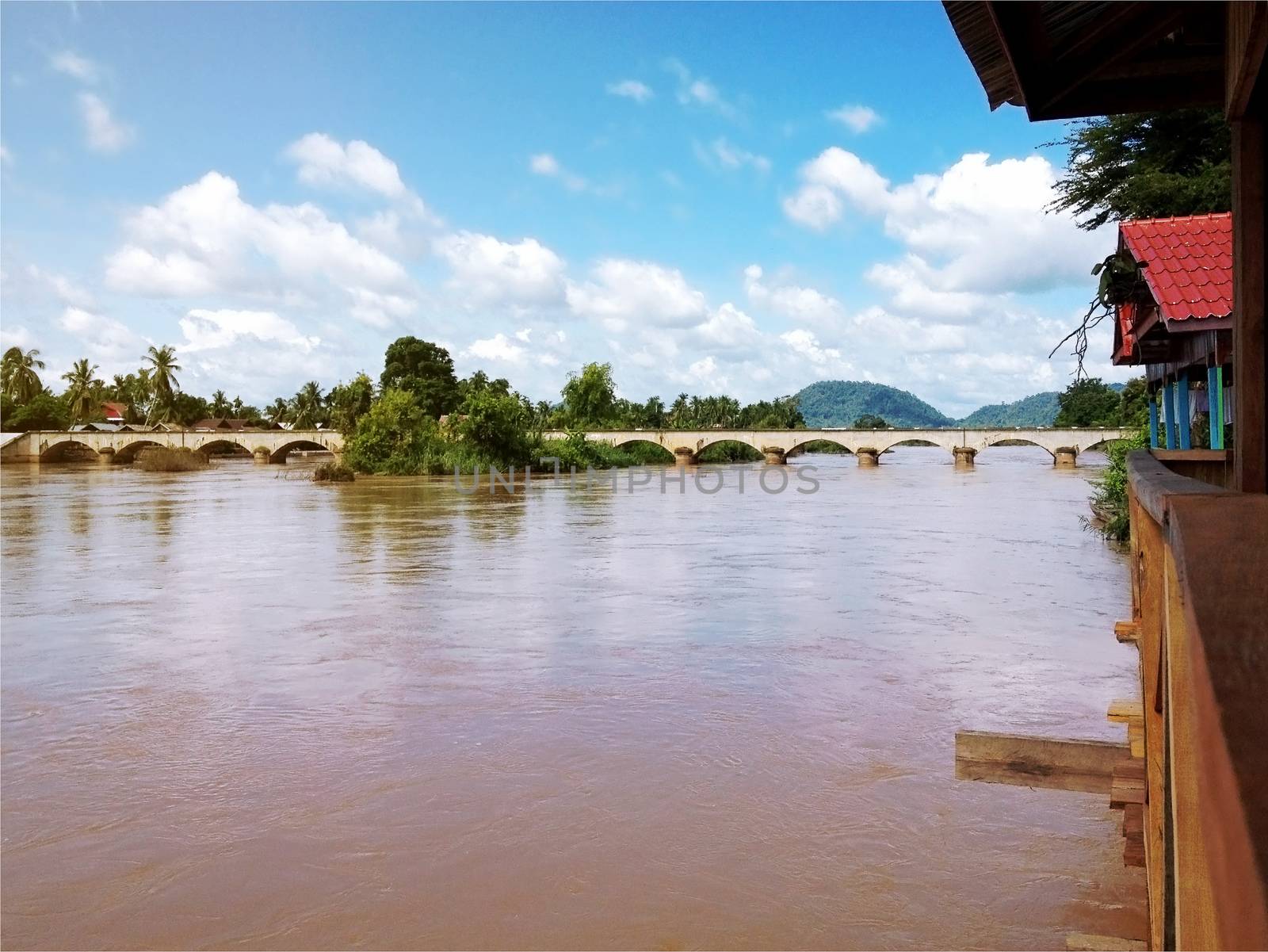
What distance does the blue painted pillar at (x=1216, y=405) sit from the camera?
852 cm

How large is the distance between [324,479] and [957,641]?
3985 centimetres

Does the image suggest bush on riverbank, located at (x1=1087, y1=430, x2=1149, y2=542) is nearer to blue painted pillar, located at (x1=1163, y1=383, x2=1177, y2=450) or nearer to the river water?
the river water

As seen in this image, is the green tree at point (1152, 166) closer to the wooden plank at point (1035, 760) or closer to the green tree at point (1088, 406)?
the wooden plank at point (1035, 760)

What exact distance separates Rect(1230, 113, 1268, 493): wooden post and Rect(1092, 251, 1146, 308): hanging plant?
166 inches

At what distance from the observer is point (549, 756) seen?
24.3ft

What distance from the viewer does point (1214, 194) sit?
620 inches

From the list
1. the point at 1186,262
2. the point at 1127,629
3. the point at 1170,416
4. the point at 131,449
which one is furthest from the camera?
the point at 131,449

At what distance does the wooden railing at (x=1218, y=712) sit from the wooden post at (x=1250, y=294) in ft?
4.71

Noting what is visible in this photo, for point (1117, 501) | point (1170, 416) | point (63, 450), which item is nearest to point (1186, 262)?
point (1170, 416)

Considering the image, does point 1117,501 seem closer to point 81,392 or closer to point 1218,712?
point 1218,712

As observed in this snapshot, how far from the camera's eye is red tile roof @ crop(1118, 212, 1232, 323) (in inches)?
300

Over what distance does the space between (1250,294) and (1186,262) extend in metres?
5.49

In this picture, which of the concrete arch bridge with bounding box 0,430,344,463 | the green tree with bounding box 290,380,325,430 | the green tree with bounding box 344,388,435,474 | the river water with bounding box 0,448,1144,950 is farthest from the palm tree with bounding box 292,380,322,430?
the river water with bounding box 0,448,1144,950

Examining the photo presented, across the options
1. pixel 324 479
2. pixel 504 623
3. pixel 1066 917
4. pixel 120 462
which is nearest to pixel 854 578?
pixel 504 623
